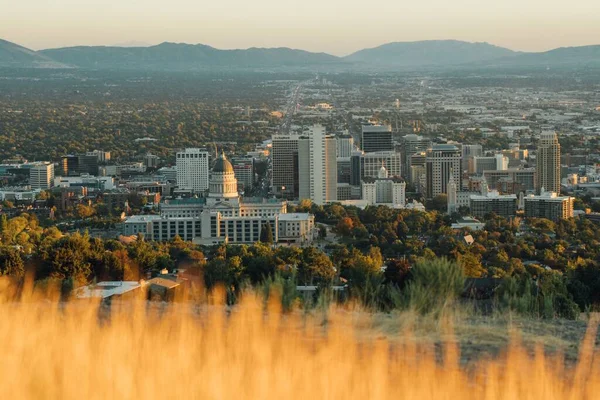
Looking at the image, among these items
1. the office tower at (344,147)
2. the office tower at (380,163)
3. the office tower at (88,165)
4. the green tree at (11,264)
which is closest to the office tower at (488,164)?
the office tower at (380,163)

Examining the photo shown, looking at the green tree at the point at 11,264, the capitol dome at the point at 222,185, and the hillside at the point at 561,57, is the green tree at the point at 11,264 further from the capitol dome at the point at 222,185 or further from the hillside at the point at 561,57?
the hillside at the point at 561,57

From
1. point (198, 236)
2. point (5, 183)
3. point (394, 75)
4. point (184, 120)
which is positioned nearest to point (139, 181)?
point (5, 183)

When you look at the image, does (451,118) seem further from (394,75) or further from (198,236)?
(394,75)

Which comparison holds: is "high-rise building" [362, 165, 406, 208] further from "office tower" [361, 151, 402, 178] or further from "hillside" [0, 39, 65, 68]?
"hillside" [0, 39, 65, 68]

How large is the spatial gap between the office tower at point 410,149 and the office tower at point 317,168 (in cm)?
611

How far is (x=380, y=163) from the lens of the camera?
48.9 meters

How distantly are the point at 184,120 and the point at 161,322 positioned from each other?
76.8m

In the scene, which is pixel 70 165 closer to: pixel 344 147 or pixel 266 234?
pixel 344 147

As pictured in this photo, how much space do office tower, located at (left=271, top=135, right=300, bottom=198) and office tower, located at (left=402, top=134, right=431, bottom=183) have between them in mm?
5338

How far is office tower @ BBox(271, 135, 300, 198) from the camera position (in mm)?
44781

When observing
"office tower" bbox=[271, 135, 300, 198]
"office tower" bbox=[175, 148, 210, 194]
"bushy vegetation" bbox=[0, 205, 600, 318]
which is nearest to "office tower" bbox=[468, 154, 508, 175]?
"office tower" bbox=[271, 135, 300, 198]

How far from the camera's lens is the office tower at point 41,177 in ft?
148

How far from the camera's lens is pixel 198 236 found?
31.4 metres

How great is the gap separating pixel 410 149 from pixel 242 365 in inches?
1976
